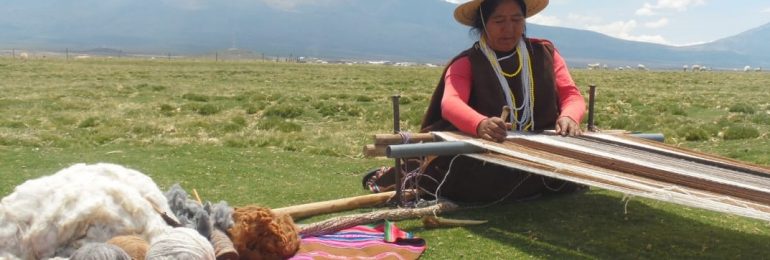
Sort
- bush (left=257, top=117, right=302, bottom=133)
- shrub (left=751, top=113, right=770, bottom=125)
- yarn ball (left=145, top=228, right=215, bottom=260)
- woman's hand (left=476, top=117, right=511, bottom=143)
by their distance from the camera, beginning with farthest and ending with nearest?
shrub (left=751, top=113, right=770, bottom=125) → bush (left=257, top=117, right=302, bottom=133) → woman's hand (left=476, top=117, right=511, bottom=143) → yarn ball (left=145, top=228, right=215, bottom=260)

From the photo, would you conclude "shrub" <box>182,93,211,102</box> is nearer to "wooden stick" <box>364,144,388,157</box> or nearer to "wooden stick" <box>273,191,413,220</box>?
"wooden stick" <box>273,191,413,220</box>

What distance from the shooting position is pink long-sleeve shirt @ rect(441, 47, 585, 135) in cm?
529

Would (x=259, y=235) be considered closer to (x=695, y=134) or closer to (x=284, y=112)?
(x=695, y=134)

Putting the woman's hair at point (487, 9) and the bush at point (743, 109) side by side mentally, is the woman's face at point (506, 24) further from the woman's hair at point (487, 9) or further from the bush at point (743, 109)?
the bush at point (743, 109)

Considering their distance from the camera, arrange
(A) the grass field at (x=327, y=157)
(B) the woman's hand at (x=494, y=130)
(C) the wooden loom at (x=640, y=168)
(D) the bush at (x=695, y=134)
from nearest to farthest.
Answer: (C) the wooden loom at (x=640, y=168), (A) the grass field at (x=327, y=157), (B) the woman's hand at (x=494, y=130), (D) the bush at (x=695, y=134)

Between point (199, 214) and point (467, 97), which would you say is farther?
point (467, 97)

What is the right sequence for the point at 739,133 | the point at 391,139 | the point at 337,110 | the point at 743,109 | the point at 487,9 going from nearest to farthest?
the point at 391,139 < the point at 487,9 < the point at 739,133 < the point at 337,110 < the point at 743,109

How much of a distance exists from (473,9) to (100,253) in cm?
375

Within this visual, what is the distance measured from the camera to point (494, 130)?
5.07 meters

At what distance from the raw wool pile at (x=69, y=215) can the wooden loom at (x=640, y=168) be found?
7.70ft

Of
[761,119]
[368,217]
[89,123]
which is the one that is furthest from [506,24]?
[761,119]

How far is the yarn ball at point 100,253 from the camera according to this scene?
2.96 metres

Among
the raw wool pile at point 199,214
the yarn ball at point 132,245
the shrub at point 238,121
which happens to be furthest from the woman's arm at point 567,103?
the shrub at point 238,121

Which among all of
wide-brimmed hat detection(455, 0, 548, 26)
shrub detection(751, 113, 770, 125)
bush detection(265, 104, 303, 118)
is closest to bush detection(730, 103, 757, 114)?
shrub detection(751, 113, 770, 125)
